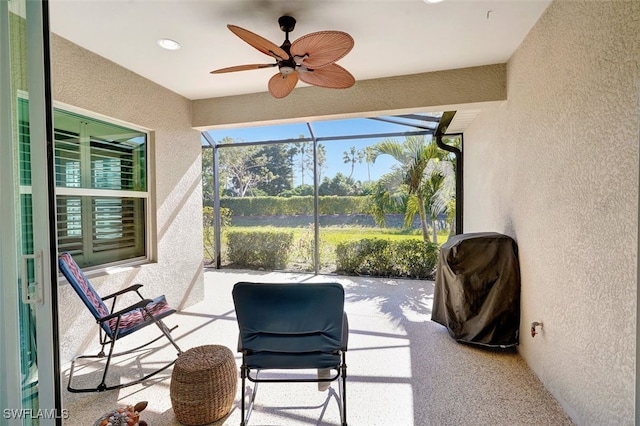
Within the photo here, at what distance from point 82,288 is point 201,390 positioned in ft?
4.61

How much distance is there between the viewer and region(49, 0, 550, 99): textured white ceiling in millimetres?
2234

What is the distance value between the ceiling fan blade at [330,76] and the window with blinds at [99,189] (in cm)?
238

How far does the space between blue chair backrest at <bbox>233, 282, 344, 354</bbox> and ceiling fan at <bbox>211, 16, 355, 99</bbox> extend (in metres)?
1.57

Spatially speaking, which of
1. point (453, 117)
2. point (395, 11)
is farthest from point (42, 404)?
point (453, 117)

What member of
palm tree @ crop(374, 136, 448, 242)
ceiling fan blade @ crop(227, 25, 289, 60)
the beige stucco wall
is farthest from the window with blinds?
palm tree @ crop(374, 136, 448, 242)

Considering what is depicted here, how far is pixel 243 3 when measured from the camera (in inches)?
86.4

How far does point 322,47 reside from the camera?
2057 millimetres

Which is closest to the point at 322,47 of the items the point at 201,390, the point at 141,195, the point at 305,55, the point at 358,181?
the point at 305,55

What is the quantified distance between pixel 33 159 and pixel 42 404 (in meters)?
0.99

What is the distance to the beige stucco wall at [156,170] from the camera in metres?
2.82

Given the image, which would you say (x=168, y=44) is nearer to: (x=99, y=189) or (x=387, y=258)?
(x=99, y=189)

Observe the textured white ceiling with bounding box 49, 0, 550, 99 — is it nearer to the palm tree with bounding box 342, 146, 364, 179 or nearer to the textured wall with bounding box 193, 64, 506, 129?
the textured wall with bounding box 193, 64, 506, 129

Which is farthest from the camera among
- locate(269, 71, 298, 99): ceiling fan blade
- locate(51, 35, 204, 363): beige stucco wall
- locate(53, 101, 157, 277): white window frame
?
locate(53, 101, 157, 277): white window frame

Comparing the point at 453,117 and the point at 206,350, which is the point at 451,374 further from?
the point at 453,117
